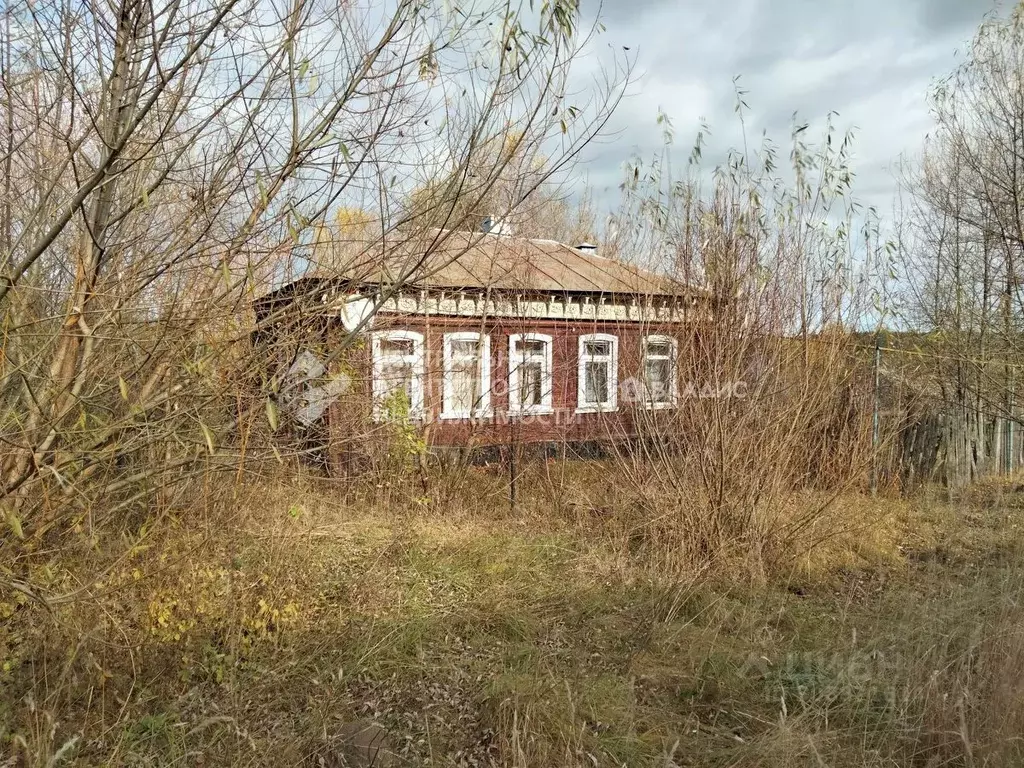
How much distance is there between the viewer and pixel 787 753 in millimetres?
2584

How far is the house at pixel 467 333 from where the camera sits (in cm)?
330

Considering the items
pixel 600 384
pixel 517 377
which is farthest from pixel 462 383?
pixel 600 384

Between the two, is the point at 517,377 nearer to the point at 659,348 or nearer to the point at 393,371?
the point at 393,371

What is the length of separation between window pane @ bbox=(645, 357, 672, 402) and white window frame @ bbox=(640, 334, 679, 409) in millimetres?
18

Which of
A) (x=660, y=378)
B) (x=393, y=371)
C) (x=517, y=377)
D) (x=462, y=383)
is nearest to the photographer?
(x=660, y=378)

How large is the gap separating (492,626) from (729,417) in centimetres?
255

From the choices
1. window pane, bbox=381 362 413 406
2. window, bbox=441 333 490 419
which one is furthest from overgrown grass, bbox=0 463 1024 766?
window, bbox=441 333 490 419

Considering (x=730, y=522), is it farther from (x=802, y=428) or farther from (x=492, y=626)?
(x=492, y=626)

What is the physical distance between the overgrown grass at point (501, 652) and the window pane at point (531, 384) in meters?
2.23

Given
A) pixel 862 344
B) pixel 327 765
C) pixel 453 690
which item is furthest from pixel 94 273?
pixel 862 344

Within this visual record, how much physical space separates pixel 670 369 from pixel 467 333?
2965mm

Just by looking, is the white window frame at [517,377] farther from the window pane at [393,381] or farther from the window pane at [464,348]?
the window pane at [393,381]

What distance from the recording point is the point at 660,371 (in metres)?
5.71

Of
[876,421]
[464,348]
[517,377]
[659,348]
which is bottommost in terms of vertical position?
[876,421]
